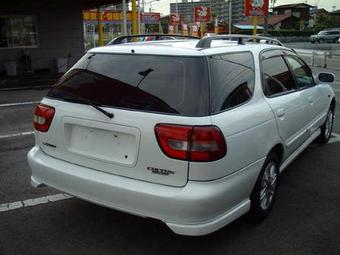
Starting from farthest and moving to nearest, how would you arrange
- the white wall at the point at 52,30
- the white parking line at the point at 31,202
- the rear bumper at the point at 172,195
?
the white wall at the point at 52,30 → the white parking line at the point at 31,202 → the rear bumper at the point at 172,195

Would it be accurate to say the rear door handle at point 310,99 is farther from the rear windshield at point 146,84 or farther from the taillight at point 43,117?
the taillight at point 43,117

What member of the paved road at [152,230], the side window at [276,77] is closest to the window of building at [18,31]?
the paved road at [152,230]

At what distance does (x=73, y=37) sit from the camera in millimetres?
18297

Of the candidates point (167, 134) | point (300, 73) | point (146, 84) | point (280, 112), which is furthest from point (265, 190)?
point (300, 73)

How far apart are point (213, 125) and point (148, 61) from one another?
79 cm

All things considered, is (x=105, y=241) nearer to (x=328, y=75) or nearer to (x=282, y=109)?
(x=282, y=109)

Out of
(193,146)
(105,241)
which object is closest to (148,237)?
(105,241)

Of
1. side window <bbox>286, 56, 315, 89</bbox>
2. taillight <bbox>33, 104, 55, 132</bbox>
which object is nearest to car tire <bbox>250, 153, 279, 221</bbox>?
side window <bbox>286, 56, 315, 89</bbox>

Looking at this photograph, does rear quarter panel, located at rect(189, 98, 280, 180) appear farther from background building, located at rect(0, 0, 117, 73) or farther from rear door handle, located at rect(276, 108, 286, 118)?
background building, located at rect(0, 0, 117, 73)

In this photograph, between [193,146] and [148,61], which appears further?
[148,61]

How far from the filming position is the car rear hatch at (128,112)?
2949 mm

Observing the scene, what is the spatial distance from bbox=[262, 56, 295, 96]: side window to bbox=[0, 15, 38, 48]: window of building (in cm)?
1457

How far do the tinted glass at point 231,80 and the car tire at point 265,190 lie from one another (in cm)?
67

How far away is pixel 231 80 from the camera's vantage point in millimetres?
3354
